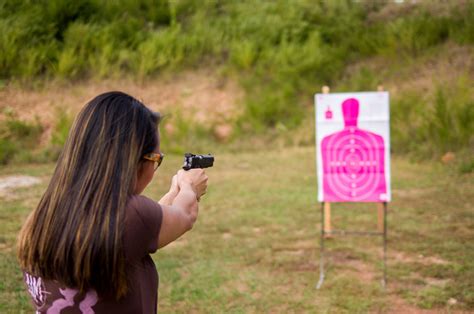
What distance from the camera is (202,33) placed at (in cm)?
1304

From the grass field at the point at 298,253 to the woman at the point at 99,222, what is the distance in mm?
2238

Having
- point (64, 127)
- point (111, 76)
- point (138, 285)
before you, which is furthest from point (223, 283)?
point (111, 76)

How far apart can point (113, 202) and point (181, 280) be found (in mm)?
2946

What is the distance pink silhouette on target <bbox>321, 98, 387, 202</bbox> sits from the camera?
465 centimetres

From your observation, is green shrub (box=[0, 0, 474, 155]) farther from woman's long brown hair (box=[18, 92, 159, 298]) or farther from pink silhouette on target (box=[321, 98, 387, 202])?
woman's long brown hair (box=[18, 92, 159, 298])

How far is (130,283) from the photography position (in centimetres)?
153

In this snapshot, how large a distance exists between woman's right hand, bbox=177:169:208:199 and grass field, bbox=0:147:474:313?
2.09 metres

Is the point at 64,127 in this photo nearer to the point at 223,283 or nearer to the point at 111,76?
the point at 111,76

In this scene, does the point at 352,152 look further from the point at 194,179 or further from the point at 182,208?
the point at 182,208

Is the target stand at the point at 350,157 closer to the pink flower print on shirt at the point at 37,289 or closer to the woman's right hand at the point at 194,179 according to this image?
the woman's right hand at the point at 194,179

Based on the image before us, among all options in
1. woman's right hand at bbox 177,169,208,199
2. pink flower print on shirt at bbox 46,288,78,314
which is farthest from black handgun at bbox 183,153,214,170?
pink flower print on shirt at bbox 46,288,78,314

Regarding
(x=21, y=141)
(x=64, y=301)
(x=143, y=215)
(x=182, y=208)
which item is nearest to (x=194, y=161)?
(x=182, y=208)

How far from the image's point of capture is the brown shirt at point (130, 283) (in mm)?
1492

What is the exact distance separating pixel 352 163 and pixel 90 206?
352cm
